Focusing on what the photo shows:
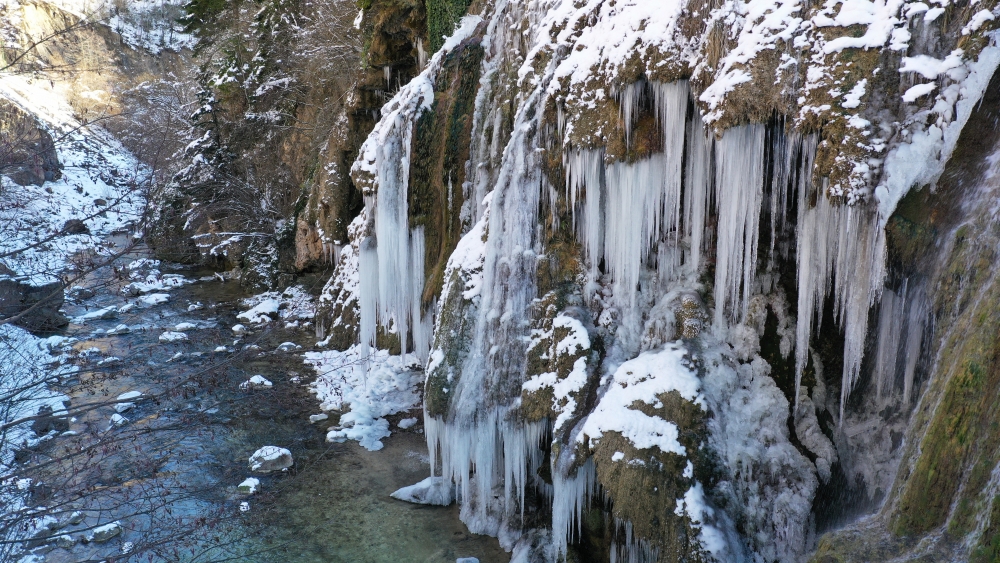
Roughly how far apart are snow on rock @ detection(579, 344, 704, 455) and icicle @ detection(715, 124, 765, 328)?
729 millimetres

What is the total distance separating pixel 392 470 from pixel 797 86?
7117mm

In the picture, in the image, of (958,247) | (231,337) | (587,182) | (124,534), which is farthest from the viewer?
(231,337)

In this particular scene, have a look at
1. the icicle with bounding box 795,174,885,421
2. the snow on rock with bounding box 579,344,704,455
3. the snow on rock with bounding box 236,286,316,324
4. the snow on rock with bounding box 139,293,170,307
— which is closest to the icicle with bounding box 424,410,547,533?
the snow on rock with bounding box 579,344,704,455

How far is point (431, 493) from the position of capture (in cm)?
820

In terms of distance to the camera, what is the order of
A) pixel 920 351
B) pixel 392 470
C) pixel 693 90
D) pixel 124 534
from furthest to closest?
pixel 392 470, pixel 124 534, pixel 693 90, pixel 920 351

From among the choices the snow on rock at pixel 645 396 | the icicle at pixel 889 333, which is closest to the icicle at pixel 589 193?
the snow on rock at pixel 645 396

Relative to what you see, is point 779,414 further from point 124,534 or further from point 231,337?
point 231,337

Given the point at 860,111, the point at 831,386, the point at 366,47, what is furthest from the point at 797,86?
the point at 366,47

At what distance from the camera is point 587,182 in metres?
6.49

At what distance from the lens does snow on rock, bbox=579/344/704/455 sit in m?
5.54

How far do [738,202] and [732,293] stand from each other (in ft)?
2.93

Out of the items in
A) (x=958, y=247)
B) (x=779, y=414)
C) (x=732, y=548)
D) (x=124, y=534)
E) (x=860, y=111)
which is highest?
(x=860, y=111)

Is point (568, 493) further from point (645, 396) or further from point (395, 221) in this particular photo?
point (395, 221)

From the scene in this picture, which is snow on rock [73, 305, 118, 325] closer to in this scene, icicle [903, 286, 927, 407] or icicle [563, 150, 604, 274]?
icicle [563, 150, 604, 274]
